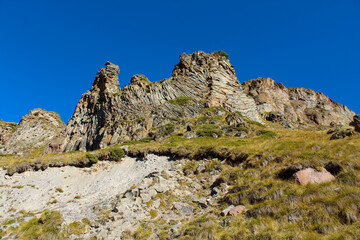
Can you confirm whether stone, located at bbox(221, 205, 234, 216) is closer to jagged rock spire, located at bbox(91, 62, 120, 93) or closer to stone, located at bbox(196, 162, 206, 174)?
stone, located at bbox(196, 162, 206, 174)

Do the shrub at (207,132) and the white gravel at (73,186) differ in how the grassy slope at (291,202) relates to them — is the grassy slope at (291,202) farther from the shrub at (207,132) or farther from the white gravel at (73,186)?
the shrub at (207,132)

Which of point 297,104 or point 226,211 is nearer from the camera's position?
point 226,211

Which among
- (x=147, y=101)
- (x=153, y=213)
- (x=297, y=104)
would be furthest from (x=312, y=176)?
(x=297, y=104)

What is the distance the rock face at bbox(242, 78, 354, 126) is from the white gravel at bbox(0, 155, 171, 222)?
240 ft

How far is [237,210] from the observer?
38.2ft

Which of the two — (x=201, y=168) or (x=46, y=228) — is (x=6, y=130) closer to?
(x=46, y=228)

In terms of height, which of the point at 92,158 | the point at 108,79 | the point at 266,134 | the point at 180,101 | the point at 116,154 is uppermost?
the point at 108,79

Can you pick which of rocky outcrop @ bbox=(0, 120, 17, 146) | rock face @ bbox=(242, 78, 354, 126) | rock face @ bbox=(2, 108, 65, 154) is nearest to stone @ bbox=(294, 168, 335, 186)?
rock face @ bbox=(242, 78, 354, 126)

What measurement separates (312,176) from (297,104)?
105m

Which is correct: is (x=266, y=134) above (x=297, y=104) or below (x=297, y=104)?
below

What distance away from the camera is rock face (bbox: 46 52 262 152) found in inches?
1965

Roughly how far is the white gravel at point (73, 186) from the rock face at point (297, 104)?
240 feet

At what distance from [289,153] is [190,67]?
54668mm

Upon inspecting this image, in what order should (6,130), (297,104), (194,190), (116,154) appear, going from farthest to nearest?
1. (297,104)
2. (6,130)
3. (116,154)
4. (194,190)
